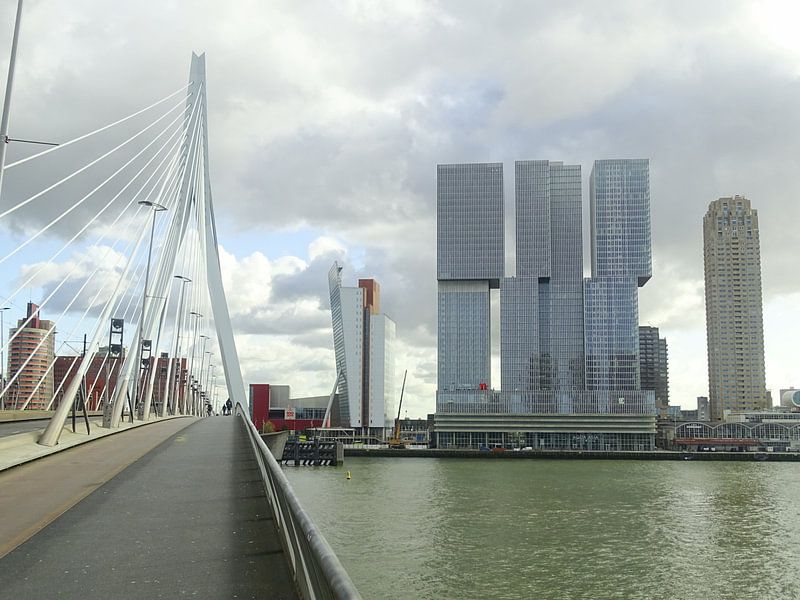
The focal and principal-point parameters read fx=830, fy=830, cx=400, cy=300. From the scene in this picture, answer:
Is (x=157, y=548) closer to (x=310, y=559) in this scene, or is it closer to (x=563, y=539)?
(x=310, y=559)

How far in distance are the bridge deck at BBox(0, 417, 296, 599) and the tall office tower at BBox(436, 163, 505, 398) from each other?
17219 cm

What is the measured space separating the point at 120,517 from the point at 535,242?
584 feet

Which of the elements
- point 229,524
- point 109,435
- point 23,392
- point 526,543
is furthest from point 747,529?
point 23,392

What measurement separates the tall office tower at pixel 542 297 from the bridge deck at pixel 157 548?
6599 inches

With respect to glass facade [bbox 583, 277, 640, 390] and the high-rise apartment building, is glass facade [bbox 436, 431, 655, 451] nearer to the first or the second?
the high-rise apartment building

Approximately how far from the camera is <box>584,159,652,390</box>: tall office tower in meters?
177

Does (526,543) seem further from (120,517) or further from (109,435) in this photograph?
(120,517)

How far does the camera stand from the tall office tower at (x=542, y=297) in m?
181

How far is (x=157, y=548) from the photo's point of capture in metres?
8.95

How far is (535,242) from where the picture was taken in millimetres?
185125

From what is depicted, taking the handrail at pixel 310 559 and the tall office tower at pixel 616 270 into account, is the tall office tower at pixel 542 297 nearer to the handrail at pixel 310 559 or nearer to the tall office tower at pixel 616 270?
the tall office tower at pixel 616 270

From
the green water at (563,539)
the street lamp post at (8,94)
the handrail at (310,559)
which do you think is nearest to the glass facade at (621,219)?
the green water at (563,539)

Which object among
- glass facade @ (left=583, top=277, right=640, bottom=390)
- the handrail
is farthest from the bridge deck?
glass facade @ (left=583, top=277, right=640, bottom=390)

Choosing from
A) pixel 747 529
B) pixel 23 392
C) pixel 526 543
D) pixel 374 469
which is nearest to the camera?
pixel 526 543
